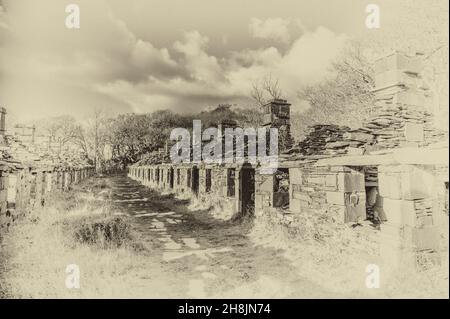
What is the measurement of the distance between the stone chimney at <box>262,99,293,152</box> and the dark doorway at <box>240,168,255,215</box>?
155cm

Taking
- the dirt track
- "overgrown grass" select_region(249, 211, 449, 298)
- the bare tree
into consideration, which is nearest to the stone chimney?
the bare tree

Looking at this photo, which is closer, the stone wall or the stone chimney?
the stone wall

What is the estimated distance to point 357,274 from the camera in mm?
4535

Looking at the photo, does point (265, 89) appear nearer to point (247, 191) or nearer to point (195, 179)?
point (247, 191)

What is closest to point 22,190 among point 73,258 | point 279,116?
point 73,258

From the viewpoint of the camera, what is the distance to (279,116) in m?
9.99

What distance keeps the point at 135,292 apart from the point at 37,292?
1382 millimetres

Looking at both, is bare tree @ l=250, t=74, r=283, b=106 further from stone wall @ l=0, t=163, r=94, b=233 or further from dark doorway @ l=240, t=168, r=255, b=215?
stone wall @ l=0, t=163, r=94, b=233

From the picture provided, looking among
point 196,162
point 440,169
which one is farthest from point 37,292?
point 196,162

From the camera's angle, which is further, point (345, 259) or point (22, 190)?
point (22, 190)

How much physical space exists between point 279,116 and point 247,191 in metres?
2.74

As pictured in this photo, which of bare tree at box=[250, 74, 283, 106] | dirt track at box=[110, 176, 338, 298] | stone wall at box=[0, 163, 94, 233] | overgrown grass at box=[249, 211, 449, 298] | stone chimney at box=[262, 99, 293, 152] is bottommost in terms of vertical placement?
dirt track at box=[110, 176, 338, 298]

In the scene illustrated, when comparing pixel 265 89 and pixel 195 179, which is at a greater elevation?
pixel 265 89

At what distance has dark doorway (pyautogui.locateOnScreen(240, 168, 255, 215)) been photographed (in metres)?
9.15
